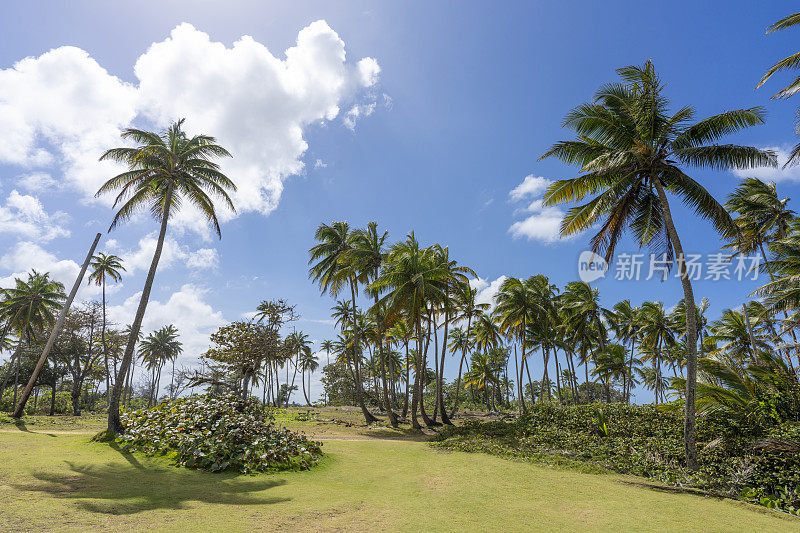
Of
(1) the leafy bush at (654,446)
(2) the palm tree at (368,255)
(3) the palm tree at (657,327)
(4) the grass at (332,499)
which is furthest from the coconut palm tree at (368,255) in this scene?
(3) the palm tree at (657,327)

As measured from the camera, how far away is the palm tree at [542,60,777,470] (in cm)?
1274

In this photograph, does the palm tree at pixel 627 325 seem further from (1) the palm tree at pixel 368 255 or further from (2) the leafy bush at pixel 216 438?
(2) the leafy bush at pixel 216 438

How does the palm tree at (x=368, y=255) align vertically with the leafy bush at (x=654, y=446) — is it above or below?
above

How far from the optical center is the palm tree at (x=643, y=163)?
1274 centimetres

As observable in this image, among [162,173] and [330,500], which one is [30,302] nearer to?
[162,173]

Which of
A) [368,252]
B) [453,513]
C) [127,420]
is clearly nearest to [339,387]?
[368,252]

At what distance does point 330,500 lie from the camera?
24.1ft

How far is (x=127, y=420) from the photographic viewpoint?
13328mm

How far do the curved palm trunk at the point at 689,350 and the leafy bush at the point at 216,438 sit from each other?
36.7 feet

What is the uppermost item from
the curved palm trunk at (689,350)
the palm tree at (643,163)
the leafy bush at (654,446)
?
the palm tree at (643,163)

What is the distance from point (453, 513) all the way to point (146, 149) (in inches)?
682

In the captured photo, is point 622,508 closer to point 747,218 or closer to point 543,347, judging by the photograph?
point 747,218

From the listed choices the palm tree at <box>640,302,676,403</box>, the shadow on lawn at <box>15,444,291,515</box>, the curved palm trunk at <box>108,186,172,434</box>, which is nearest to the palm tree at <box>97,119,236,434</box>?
the curved palm trunk at <box>108,186,172,434</box>

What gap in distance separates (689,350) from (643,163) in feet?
21.1
